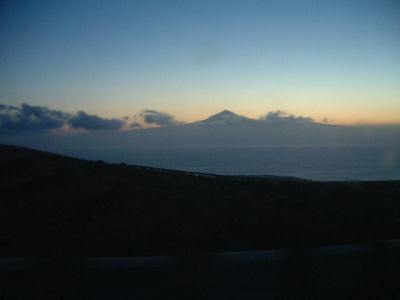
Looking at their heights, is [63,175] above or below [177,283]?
above

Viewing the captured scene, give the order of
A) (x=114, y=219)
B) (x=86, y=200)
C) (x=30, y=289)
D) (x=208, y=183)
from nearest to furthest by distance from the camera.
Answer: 1. (x=30, y=289)
2. (x=114, y=219)
3. (x=86, y=200)
4. (x=208, y=183)

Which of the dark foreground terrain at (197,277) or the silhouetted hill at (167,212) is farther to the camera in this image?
the silhouetted hill at (167,212)

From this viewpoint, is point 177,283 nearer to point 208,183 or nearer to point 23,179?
point 23,179

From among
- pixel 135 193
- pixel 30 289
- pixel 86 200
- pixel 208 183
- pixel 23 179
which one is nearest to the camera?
pixel 30 289

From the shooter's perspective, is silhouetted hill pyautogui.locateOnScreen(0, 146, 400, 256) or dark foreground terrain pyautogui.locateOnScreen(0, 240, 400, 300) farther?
silhouetted hill pyautogui.locateOnScreen(0, 146, 400, 256)

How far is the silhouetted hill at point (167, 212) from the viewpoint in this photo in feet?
33.9

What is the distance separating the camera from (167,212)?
1300 centimetres

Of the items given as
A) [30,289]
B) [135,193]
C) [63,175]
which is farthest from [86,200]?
[30,289]

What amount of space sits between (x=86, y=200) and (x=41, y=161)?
6.66m

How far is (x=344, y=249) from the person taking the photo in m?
5.27

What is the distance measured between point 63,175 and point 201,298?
1257cm

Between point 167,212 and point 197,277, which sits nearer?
point 197,277

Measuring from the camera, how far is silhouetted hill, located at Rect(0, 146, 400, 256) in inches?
407

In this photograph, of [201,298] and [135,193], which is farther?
[135,193]
